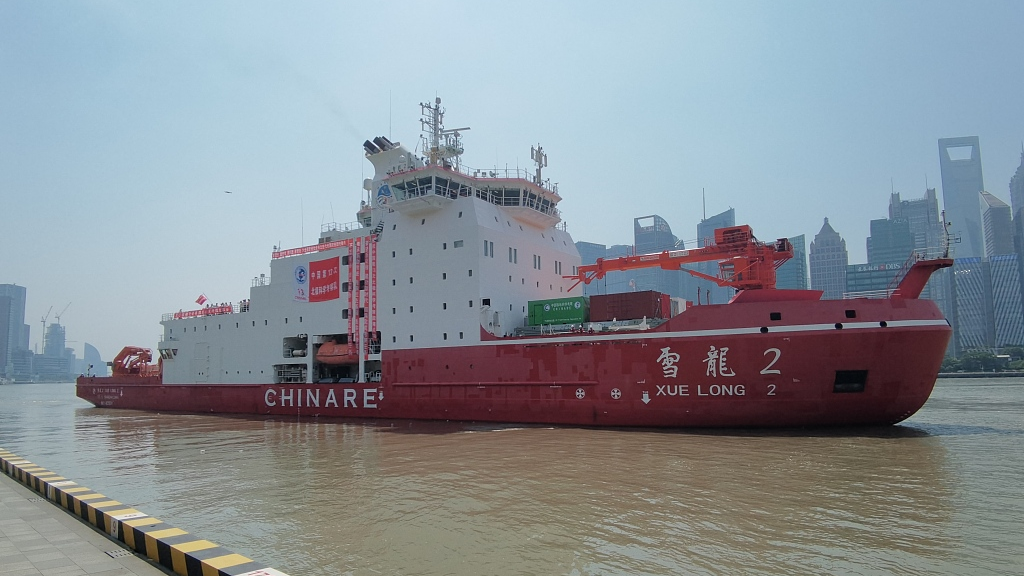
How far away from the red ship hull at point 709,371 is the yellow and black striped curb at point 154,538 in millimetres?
11275

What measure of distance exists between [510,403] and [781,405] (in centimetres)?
705

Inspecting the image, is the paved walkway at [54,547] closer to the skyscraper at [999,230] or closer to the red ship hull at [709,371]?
the red ship hull at [709,371]

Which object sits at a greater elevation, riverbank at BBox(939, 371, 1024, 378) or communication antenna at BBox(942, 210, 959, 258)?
communication antenna at BBox(942, 210, 959, 258)

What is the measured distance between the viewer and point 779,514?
7.46 metres

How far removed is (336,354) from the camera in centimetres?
2114

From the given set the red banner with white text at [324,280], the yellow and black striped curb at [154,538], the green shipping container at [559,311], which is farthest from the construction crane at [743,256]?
the yellow and black striped curb at [154,538]

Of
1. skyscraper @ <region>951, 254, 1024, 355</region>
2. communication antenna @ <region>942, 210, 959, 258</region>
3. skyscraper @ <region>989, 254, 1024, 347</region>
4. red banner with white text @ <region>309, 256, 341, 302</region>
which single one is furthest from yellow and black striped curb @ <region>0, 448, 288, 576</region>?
skyscraper @ <region>989, 254, 1024, 347</region>

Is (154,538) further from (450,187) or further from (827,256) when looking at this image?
(827,256)

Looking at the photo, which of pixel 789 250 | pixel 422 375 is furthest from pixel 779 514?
pixel 422 375

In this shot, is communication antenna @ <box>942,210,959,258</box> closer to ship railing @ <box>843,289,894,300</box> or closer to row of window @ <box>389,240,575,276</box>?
ship railing @ <box>843,289,894,300</box>

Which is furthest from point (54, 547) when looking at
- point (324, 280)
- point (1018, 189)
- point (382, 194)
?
point (1018, 189)

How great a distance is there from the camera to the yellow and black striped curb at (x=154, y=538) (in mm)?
4316

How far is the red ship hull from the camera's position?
13.3 meters

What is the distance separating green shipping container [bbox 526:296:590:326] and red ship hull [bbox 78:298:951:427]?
3.23ft
